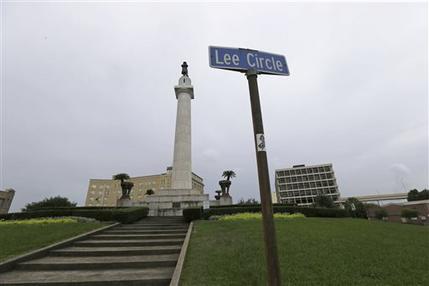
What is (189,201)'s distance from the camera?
21.5 m

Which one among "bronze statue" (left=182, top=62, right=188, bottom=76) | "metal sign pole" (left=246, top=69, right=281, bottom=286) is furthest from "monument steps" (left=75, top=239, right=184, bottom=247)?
"bronze statue" (left=182, top=62, right=188, bottom=76)

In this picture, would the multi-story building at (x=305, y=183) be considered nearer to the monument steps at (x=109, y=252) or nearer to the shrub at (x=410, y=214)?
the shrub at (x=410, y=214)

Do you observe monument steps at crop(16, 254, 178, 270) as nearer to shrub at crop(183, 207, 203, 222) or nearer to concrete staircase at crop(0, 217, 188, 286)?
concrete staircase at crop(0, 217, 188, 286)

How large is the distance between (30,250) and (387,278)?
8.72 meters

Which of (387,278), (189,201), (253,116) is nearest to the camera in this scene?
(253,116)

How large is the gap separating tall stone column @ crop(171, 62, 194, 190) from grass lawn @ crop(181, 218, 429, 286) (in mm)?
16225

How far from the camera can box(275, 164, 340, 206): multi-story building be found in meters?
93.8

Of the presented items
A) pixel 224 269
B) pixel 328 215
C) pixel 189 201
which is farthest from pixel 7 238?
pixel 328 215

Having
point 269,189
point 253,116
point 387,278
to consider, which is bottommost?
point 387,278

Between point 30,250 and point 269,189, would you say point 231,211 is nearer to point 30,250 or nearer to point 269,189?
point 30,250

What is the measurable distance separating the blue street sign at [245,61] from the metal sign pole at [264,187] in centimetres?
13

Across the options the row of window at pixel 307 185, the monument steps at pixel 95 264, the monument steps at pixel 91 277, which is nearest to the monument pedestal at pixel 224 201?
the monument steps at pixel 95 264

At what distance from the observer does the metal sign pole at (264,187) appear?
2.58m

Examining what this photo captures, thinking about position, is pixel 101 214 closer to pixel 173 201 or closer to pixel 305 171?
pixel 173 201
